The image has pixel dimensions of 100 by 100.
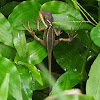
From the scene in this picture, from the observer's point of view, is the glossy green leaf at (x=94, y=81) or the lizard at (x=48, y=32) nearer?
the glossy green leaf at (x=94, y=81)

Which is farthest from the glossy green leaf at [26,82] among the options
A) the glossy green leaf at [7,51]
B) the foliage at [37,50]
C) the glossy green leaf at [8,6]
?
the glossy green leaf at [8,6]

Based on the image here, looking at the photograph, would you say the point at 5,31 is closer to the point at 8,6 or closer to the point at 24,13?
the point at 24,13

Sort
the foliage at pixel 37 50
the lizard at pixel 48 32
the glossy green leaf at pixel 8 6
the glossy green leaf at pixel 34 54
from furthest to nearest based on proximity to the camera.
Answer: the glossy green leaf at pixel 8 6, the lizard at pixel 48 32, the glossy green leaf at pixel 34 54, the foliage at pixel 37 50

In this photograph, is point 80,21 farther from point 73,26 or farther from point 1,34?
point 1,34

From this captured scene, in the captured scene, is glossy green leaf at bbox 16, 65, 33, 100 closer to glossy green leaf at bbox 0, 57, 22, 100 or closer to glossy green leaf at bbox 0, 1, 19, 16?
glossy green leaf at bbox 0, 57, 22, 100

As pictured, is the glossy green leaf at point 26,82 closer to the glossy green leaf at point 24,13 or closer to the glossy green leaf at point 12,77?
the glossy green leaf at point 12,77

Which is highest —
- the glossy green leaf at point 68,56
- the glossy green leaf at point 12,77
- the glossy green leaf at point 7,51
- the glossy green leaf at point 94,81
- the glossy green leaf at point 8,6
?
the glossy green leaf at point 8,6

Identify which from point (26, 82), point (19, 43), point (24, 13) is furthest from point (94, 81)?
point (24, 13)
